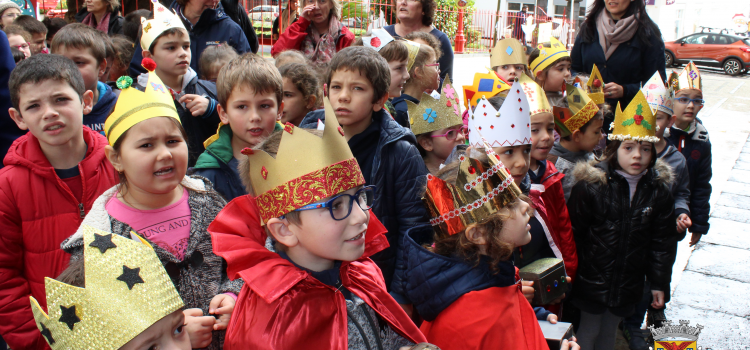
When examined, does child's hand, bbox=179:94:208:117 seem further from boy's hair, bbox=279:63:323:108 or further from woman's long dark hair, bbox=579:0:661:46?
woman's long dark hair, bbox=579:0:661:46

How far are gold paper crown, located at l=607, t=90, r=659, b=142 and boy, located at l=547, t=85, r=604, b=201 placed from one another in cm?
41

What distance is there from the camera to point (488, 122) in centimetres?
309

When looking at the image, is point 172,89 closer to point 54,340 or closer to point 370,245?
point 370,245

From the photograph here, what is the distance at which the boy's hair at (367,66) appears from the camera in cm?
291

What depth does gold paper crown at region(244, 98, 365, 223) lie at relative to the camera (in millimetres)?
→ 1751

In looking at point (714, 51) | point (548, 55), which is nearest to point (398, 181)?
point (548, 55)

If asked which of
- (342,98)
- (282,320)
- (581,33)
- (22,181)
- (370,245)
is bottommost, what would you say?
(282,320)

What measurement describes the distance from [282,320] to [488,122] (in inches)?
72.2

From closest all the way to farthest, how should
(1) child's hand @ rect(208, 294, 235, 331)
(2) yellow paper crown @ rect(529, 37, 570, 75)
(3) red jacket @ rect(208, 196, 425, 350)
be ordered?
1. (3) red jacket @ rect(208, 196, 425, 350)
2. (1) child's hand @ rect(208, 294, 235, 331)
3. (2) yellow paper crown @ rect(529, 37, 570, 75)

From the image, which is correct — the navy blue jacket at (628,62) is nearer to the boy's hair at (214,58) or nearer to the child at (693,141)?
the child at (693,141)

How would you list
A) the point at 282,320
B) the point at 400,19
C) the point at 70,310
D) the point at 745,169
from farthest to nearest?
the point at 745,169 → the point at 400,19 → the point at 282,320 → the point at 70,310

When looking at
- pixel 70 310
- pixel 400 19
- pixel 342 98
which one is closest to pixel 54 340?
pixel 70 310

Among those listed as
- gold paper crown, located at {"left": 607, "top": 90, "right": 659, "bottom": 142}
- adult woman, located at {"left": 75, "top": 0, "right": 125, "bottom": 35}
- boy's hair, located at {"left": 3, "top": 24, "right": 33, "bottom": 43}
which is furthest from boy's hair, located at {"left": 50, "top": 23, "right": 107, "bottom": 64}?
gold paper crown, located at {"left": 607, "top": 90, "right": 659, "bottom": 142}

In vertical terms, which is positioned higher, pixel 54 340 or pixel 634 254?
pixel 54 340
